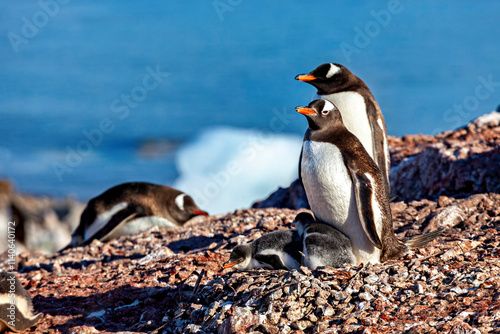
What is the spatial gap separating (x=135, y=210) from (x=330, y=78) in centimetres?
344

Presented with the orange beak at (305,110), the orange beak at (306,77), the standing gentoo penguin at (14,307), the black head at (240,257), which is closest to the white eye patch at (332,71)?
the orange beak at (306,77)

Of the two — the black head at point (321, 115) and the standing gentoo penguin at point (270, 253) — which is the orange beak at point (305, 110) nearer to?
the black head at point (321, 115)

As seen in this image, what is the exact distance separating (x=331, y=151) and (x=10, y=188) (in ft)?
40.0

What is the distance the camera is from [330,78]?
6.18 metres

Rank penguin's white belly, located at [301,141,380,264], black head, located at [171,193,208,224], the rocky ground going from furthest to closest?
black head, located at [171,193,208,224] < penguin's white belly, located at [301,141,380,264] < the rocky ground

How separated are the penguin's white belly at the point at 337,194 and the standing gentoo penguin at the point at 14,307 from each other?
2162 millimetres

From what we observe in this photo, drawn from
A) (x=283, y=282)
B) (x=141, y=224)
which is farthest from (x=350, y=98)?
(x=141, y=224)

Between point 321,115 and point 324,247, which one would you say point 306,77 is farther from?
point 324,247

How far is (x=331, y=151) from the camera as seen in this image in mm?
4711

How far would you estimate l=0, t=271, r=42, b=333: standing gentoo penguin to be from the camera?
473cm

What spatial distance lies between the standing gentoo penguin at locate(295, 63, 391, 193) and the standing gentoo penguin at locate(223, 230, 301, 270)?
5.28 feet

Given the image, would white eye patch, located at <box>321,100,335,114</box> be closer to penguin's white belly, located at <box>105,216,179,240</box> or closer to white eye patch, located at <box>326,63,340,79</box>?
white eye patch, located at <box>326,63,340,79</box>

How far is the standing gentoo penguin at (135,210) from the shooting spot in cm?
841

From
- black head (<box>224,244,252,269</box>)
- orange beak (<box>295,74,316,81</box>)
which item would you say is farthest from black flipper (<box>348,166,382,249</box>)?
orange beak (<box>295,74,316,81</box>)
